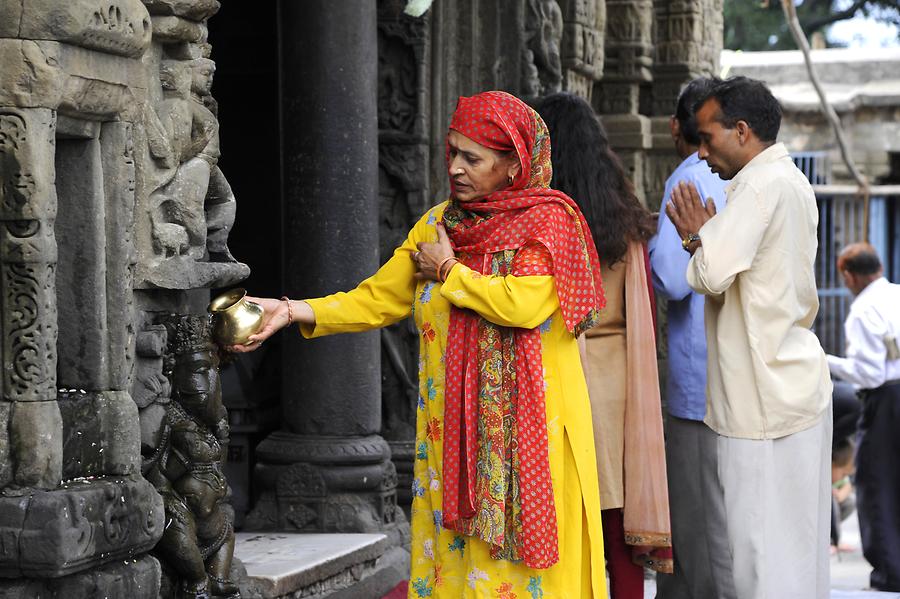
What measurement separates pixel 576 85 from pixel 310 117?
2.67 m

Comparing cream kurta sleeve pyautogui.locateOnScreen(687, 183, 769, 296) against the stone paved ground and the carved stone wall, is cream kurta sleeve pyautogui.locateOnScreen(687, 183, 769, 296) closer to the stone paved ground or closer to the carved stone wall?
the carved stone wall

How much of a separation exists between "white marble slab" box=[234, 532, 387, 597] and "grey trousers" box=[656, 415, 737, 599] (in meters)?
1.12

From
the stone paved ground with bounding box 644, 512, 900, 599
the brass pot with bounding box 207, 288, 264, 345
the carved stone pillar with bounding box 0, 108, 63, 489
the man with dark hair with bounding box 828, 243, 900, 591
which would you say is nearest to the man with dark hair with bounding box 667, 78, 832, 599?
the brass pot with bounding box 207, 288, 264, 345

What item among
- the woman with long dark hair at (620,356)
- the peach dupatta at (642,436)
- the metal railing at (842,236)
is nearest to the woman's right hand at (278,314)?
the woman with long dark hair at (620,356)

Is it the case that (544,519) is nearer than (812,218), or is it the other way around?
(544,519)

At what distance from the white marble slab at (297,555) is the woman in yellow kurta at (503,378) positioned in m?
1.06

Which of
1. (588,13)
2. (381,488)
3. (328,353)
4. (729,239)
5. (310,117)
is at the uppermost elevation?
(588,13)

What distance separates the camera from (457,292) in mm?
3832

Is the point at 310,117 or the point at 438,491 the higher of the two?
the point at 310,117

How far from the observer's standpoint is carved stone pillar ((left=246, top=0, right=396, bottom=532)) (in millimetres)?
5926

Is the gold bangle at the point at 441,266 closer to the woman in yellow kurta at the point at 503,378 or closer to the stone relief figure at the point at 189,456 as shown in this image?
the woman in yellow kurta at the point at 503,378

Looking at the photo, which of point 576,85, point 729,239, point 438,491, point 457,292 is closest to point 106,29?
point 457,292

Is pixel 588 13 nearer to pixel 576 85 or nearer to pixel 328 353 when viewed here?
pixel 576 85

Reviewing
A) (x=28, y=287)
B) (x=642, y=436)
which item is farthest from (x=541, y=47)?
(x=28, y=287)
